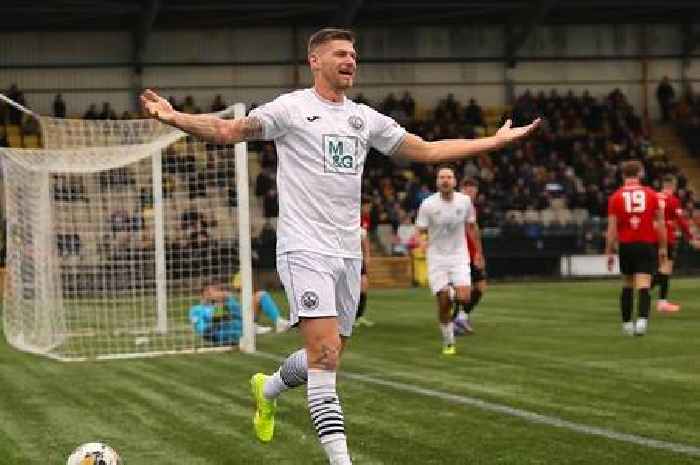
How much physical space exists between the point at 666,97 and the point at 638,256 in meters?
31.3

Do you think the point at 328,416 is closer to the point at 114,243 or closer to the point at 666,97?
the point at 114,243

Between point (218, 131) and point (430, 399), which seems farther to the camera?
point (430, 399)

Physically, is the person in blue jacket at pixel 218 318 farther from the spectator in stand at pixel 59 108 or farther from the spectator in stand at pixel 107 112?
the spectator in stand at pixel 59 108

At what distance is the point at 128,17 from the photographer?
143ft

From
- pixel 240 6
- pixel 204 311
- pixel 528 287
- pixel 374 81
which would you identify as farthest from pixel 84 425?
pixel 374 81

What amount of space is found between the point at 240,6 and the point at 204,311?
2696 centimetres

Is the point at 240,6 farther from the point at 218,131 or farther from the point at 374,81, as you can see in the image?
the point at 218,131

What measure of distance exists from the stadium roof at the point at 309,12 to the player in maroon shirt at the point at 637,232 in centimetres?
2584

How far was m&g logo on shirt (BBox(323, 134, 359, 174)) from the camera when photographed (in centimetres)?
738

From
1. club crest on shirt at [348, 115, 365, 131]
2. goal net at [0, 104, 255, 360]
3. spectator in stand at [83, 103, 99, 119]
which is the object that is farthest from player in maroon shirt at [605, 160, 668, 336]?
spectator in stand at [83, 103, 99, 119]

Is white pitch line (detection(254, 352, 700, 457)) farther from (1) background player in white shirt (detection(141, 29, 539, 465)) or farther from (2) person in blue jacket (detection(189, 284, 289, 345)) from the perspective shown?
(2) person in blue jacket (detection(189, 284, 289, 345))

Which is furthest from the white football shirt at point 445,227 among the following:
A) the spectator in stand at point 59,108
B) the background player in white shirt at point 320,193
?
the spectator in stand at point 59,108

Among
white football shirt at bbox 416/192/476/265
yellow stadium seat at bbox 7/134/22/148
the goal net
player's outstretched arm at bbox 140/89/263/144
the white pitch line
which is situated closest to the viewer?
player's outstretched arm at bbox 140/89/263/144

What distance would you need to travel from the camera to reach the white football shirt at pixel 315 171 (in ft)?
24.1
